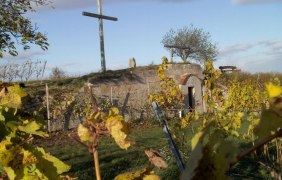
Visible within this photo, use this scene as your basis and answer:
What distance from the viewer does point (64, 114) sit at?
53.7 feet

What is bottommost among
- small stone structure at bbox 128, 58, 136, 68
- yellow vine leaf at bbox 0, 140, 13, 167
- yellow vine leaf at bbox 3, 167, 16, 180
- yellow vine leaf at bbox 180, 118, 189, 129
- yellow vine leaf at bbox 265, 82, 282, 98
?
yellow vine leaf at bbox 180, 118, 189, 129

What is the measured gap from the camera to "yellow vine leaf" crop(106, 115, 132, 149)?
0.91 m

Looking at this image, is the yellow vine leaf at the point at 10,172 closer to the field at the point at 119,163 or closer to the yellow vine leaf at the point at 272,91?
the yellow vine leaf at the point at 272,91

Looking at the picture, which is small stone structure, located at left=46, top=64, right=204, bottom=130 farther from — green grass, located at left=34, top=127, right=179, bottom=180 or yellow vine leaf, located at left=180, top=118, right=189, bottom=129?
yellow vine leaf, located at left=180, top=118, right=189, bottom=129

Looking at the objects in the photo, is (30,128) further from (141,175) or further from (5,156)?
(141,175)

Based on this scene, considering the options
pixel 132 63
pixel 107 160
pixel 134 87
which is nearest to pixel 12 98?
pixel 107 160

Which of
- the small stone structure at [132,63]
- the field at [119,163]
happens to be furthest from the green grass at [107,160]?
the small stone structure at [132,63]

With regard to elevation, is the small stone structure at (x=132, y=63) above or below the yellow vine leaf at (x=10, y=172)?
above

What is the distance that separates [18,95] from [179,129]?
4698mm

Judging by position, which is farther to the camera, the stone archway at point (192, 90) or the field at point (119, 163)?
the stone archway at point (192, 90)

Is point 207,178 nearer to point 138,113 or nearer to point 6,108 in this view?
point 6,108

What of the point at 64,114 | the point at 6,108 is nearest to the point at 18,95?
the point at 6,108

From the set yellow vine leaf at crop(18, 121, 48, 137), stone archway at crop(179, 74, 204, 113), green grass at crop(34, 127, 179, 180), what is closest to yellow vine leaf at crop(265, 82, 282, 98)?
yellow vine leaf at crop(18, 121, 48, 137)

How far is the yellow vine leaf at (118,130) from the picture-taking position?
910mm
